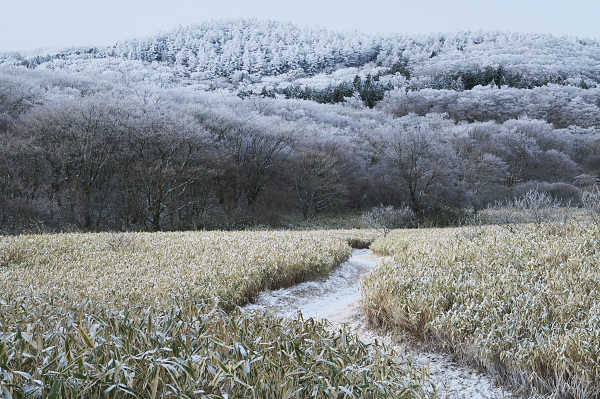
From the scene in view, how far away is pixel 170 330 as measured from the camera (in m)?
3.00

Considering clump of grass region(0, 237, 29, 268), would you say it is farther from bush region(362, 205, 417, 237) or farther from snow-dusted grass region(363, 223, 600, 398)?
bush region(362, 205, 417, 237)

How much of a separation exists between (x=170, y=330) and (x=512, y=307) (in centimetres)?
403

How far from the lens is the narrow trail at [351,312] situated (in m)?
3.66

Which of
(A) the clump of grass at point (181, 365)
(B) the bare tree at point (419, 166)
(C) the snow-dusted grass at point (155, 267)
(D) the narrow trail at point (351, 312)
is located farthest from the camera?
(B) the bare tree at point (419, 166)

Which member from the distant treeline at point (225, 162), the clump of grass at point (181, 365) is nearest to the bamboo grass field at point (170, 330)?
the clump of grass at point (181, 365)

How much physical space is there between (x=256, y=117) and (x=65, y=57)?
215 ft

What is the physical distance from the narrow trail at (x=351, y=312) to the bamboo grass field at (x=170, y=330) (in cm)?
27

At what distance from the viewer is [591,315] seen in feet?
13.1

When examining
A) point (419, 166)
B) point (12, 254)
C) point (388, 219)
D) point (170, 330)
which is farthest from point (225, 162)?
point (170, 330)

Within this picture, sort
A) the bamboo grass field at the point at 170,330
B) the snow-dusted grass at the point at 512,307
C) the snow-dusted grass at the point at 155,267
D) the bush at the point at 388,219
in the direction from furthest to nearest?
the bush at the point at 388,219 → the snow-dusted grass at the point at 155,267 → the snow-dusted grass at the point at 512,307 → the bamboo grass field at the point at 170,330

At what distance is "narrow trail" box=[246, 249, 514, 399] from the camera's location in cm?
366

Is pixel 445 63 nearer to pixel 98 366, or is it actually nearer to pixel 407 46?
pixel 407 46

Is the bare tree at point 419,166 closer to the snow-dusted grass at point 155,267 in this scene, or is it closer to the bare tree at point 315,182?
the bare tree at point 315,182

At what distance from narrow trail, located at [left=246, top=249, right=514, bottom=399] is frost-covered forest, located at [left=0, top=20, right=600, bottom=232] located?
1712 cm
